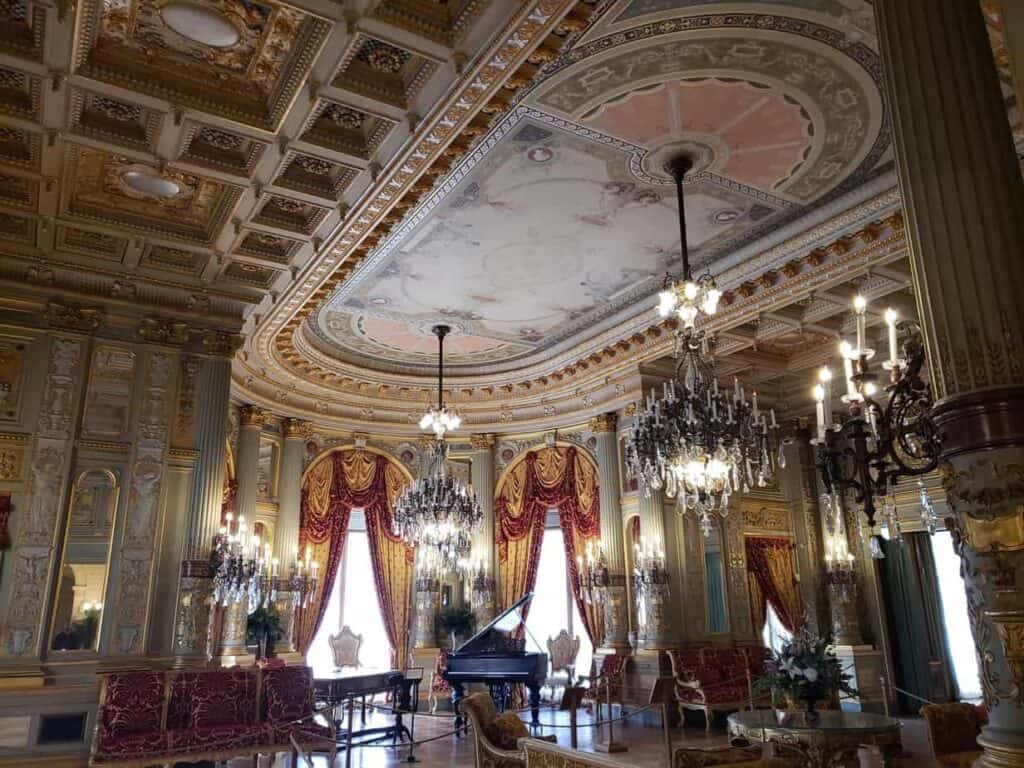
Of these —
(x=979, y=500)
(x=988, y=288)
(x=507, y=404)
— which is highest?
(x=507, y=404)

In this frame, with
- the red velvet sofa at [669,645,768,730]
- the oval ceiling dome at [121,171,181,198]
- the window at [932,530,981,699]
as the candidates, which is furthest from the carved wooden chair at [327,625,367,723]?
the window at [932,530,981,699]

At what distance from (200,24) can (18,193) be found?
327 cm

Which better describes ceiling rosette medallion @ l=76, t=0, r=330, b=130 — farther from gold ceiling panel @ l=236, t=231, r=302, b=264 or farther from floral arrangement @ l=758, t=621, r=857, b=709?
floral arrangement @ l=758, t=621, r=857, b=709

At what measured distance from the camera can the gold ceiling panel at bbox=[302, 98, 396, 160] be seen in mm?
6230

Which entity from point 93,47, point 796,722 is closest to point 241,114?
point 93,47

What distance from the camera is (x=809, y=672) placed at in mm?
5957

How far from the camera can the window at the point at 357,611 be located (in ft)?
43.9

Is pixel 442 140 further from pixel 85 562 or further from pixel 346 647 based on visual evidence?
pixel 346 647

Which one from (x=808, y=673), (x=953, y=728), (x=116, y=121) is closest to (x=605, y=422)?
(x=808, y=673)

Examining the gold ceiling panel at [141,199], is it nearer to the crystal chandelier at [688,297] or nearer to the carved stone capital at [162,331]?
the carved stone capital at [162,331]

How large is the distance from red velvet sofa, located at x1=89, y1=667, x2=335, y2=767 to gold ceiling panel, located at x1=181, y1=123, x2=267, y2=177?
4599mm

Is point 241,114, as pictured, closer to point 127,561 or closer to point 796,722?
point 127,561

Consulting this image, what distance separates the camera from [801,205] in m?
7.94

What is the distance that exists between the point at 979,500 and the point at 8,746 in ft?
25.9
